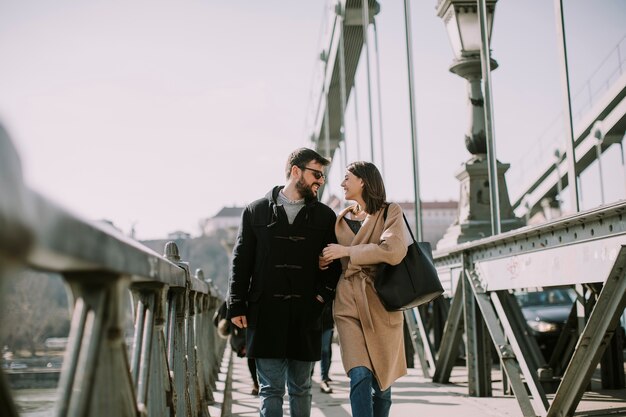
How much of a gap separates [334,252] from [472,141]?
184 inches

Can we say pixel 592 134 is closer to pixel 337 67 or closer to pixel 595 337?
pixel 337 67

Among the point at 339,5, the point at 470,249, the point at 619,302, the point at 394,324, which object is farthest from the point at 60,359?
the point at 339,5

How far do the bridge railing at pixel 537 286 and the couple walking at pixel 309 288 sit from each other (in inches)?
35.2

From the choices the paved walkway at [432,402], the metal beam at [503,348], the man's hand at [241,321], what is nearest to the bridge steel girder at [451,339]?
the paved walkway at [432,402]

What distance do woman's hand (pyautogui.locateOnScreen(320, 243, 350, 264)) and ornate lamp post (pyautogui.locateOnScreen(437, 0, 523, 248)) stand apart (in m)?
4.31

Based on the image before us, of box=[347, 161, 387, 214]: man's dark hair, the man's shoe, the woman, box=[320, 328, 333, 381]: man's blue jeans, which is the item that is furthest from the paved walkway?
box=[347, 161, 387, 214]: man's dark hair

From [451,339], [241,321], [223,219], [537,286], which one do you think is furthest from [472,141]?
[223,219]

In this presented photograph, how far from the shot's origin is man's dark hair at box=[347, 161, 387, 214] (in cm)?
365

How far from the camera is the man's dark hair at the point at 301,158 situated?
3.61m

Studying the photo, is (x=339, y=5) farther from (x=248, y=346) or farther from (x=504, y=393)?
(x=248, y=346)

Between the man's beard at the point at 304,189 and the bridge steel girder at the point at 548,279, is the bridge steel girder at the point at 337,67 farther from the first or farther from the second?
the man's beard at the point at 304,189

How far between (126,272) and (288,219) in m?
2.11

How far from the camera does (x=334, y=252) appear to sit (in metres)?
3.46

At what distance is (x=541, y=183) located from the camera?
90.2 ft
